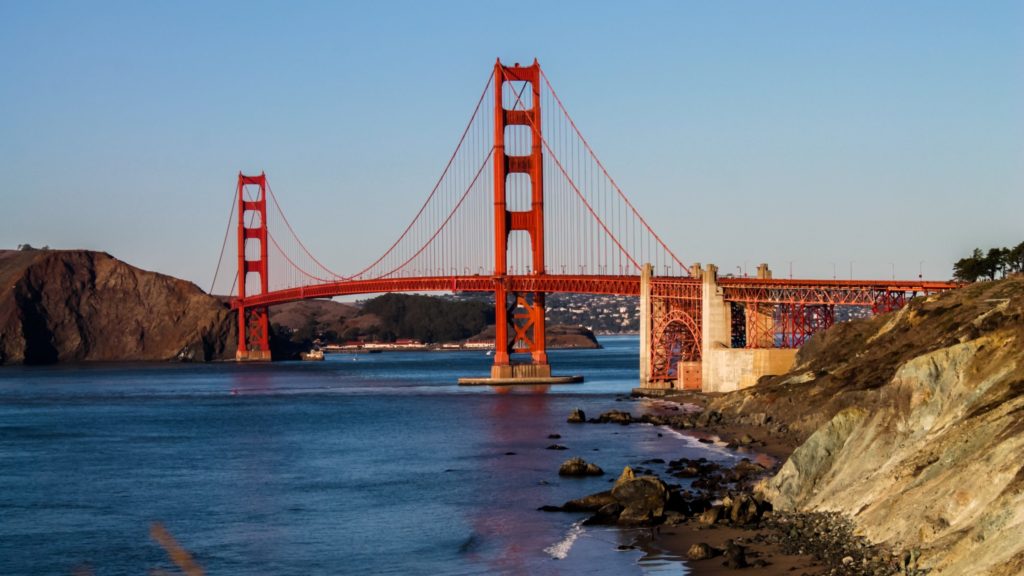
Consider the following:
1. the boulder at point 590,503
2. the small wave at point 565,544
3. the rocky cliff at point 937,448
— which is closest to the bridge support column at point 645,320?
the rocky cliff at point 937,448

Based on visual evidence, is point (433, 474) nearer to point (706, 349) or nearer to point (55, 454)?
point (55, 454)

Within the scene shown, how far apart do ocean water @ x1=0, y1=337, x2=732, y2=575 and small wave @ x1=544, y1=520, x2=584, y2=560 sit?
3.1 inches

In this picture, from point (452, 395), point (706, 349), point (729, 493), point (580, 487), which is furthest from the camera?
point (452, 395)

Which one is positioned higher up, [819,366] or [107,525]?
[819,366]

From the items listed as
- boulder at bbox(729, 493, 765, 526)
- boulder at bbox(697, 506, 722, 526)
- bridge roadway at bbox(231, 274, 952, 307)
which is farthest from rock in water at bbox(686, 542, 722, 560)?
bridge roadway at bbox(231, 274, 952, 307)

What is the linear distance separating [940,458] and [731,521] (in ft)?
19.2

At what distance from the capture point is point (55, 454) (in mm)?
61125

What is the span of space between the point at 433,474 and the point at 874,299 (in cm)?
2949

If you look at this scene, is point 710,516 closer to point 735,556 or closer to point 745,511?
point 745,511

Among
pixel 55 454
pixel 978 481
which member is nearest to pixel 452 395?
pixel 55 454

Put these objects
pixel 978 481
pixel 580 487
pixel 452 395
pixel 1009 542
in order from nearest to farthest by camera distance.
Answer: pixel 1009 542
pixel 978 481
pixel 580 487
pixel 452 395

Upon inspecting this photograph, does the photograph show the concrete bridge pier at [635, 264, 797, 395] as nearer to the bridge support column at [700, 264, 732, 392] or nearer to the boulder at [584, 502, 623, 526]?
the bridge support column at [700, 264, 732, 392]

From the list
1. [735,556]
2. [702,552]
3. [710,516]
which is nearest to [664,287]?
[710,516]

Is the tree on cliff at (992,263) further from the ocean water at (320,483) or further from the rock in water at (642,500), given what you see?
the rock in water at (642,500)
